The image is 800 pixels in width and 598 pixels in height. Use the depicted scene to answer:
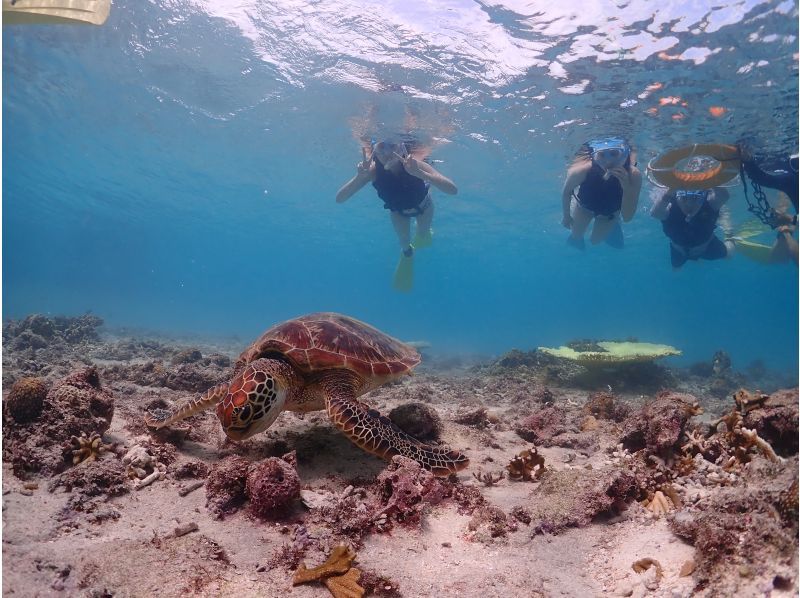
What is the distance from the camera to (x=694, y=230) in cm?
1221

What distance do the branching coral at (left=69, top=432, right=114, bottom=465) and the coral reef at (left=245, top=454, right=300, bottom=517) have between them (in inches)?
71.4

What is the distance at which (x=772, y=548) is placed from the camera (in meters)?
1.90

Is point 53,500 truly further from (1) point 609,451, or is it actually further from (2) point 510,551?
(1) point 609,451

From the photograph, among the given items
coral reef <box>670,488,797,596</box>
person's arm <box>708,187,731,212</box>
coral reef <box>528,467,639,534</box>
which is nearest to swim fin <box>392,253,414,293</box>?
person's arm <box>708,187,731,212</box>

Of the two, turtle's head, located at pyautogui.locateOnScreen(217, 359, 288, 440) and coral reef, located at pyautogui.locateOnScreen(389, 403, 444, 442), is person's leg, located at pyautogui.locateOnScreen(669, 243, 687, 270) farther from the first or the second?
turtle's head, located at pyautogui.locateOnScreen(217, 359, 288, 440)

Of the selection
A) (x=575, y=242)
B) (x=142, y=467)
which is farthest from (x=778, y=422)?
(x=575, y=242)

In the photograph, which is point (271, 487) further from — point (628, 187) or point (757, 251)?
point (757, 251)

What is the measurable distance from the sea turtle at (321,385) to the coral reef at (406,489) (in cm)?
22

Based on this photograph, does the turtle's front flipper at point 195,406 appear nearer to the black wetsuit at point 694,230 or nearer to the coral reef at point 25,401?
the coral reef at point 25,401

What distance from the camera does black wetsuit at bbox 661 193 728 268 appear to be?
12.0 metres

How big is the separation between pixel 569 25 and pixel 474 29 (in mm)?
2516

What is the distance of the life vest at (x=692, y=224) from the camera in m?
11.9

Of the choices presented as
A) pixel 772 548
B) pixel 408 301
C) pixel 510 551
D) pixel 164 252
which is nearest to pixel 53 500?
pixel 510 551

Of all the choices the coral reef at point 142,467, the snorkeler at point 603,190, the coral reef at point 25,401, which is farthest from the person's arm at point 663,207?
the coral reef at point 25,401
